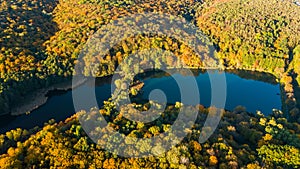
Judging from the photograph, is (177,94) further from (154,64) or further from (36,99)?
(36,99)

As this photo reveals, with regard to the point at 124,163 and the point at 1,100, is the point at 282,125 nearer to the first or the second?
the point at 124,163

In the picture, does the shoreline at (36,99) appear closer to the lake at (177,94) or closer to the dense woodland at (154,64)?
the lake at (177,94)

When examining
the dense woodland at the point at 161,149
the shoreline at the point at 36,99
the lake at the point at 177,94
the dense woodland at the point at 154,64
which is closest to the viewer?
the dense woodland at the point at 161,149

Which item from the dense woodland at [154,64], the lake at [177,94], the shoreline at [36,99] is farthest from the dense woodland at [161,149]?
the shoreline at [36,99]

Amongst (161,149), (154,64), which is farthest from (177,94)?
(161,149)

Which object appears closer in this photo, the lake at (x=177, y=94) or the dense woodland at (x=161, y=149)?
the dense woodland at (x=161, y=149)

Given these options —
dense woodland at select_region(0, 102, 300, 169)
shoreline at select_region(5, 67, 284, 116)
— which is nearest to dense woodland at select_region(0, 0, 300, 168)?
dense woodland at select_region(0, 102, 300, 169)

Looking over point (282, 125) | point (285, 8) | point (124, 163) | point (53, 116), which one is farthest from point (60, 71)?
point (285, 8)
